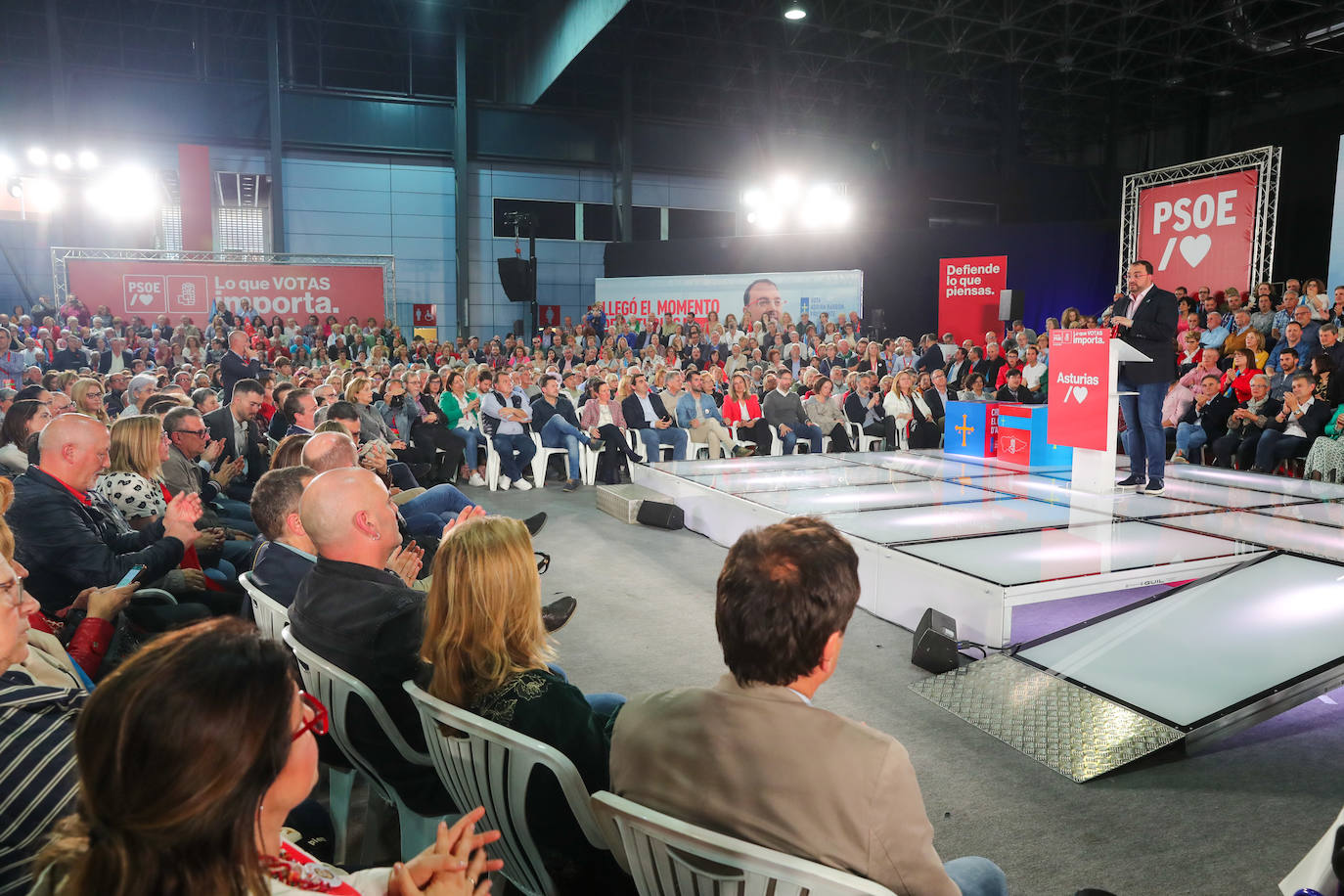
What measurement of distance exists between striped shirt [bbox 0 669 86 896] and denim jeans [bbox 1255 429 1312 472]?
835cm

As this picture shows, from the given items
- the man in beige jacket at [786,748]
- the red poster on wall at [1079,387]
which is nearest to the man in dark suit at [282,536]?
the man in beige jacket at [786,748]

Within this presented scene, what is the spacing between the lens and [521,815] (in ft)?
5.06

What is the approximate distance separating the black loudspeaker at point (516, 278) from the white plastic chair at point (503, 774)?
50.7ft

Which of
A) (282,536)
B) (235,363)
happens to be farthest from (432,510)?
(235,363)

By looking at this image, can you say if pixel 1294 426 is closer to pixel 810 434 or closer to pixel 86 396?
pixel 810 434

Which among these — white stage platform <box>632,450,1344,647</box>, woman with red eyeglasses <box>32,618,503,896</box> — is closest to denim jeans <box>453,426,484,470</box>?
white stage platform <box>632,450,1344,647</box>

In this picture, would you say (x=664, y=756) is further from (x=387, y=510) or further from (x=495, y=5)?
(x=495, y=5)

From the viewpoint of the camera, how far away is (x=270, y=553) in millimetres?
2547

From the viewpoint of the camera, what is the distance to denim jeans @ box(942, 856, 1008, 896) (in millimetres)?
1479

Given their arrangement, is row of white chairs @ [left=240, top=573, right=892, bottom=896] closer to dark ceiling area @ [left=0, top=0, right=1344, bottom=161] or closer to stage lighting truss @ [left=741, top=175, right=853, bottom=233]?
dark ceiling area @ [left=0, top=0, right=1344, bottom=161]

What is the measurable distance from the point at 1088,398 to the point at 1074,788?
3.16 m

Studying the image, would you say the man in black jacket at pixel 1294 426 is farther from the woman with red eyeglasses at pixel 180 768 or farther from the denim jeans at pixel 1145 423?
the woman with red eyeglasses at pixel 180 768

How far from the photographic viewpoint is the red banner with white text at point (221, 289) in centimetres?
1455

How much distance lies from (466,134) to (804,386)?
10383mm
